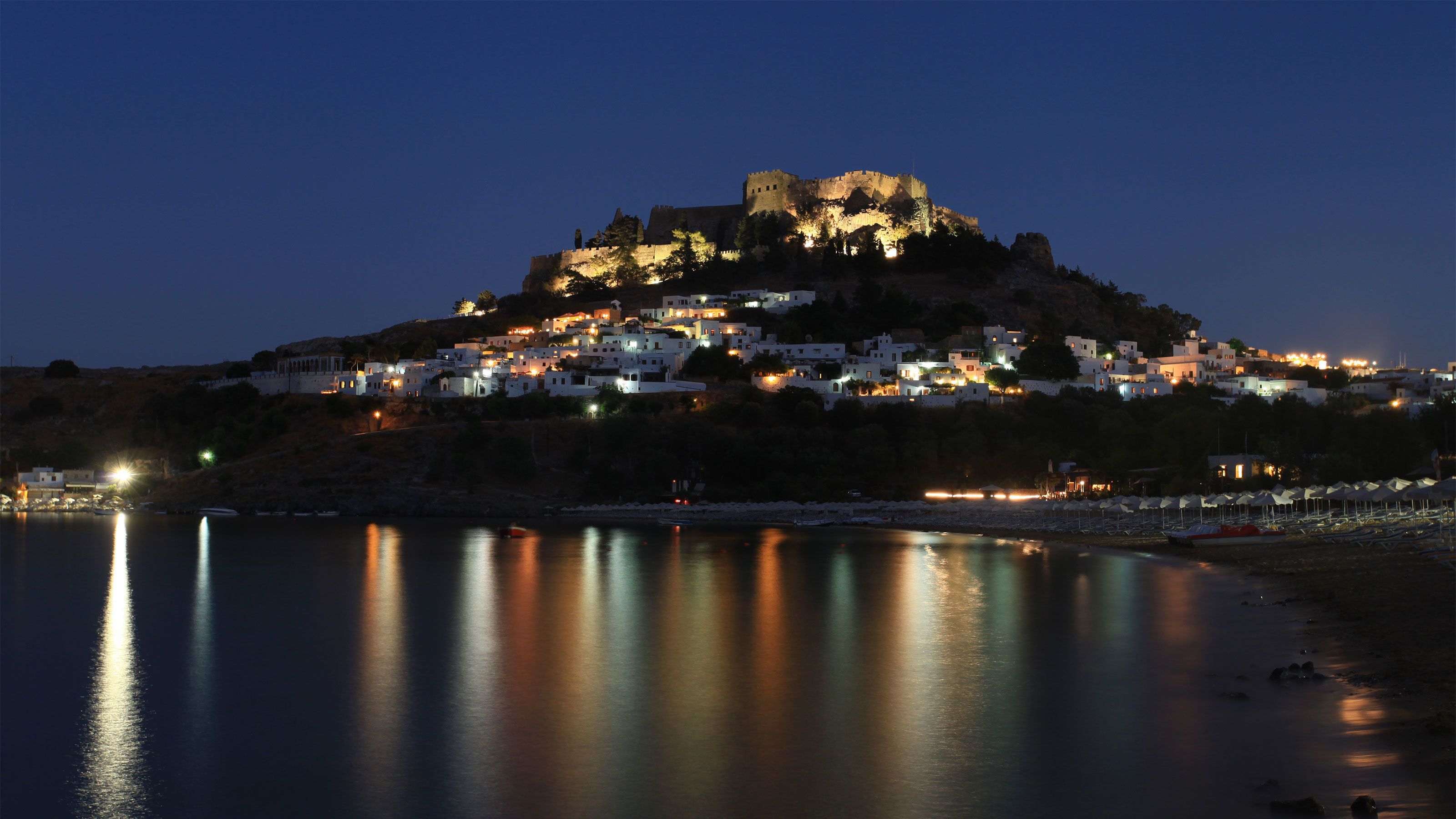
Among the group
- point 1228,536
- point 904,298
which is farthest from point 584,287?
point 1228,536

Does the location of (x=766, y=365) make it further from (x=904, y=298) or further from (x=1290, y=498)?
(x=1290, y=498)

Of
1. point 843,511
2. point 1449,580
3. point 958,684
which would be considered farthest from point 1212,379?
point 958,684

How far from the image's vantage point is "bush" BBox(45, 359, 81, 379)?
7856 cm

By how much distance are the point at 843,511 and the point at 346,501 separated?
77.1ft

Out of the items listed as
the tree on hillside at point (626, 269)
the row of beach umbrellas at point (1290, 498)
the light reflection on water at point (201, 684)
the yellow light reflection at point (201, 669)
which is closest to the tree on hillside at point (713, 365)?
the row of beach umbrellas at point (1290, 498)

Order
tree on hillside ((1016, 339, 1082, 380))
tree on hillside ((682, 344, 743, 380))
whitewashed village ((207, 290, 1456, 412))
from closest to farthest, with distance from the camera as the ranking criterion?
1. whitewashed village ((207, 290, 1456, 412))
2. tree on hillside ((1016, 339, 1082, 380))
3. tree on hillside ((682, 344, 743, 380))

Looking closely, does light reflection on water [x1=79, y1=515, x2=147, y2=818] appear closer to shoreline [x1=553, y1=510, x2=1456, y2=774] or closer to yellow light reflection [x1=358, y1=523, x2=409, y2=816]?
yellow light reflection [x1=358, y1=523, x2=409, y2=816]

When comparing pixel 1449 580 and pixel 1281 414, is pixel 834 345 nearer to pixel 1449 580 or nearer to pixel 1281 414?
pixel 1281 414

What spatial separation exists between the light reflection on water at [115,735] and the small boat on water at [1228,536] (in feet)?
80.9

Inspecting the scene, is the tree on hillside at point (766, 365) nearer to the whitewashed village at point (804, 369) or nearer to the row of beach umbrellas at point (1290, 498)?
the whitewashed village at point (804, 369)

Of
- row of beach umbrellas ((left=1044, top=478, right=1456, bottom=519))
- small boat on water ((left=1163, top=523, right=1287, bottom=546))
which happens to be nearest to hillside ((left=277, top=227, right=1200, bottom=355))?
row of beach umbrellas ((left=1044, top=478, right=1456, bottom=519))

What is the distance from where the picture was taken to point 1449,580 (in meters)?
16.8

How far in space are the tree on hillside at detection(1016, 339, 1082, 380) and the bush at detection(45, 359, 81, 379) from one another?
62.8 m

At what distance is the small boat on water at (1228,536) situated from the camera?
28.7 metres
